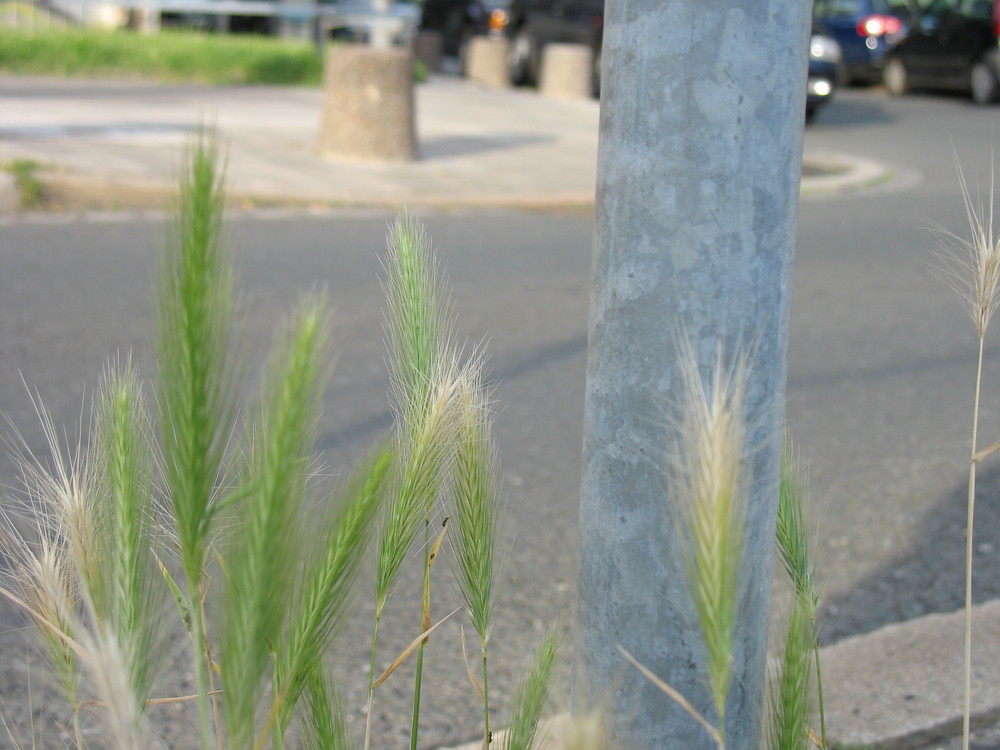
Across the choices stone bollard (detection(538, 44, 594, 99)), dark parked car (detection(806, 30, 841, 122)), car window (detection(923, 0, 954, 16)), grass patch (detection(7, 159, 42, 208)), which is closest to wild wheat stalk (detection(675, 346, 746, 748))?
grass patch (detection(7, 159, 42, 208))

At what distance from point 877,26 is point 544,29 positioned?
668 centimetres

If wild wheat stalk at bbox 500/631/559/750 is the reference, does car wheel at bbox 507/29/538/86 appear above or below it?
above

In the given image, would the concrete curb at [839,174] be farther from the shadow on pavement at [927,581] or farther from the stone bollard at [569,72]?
the shadow on pavement at [927,581]

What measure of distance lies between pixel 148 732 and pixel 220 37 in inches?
574

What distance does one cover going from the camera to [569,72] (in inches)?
615

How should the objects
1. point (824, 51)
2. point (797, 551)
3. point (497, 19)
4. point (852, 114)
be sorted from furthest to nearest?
1. point (497, 19)
2. point (852, 114)
3. point (824, 51)
4. point (797, 551)

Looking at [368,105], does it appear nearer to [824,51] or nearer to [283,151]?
[283,151]

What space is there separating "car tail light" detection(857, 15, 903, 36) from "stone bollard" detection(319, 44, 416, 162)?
13838mm

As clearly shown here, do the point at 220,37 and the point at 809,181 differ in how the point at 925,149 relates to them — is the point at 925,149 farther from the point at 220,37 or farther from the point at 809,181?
the point at 220,37

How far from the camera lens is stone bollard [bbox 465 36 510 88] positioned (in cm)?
1809

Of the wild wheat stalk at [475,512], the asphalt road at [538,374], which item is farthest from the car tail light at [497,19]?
the wild wheat stalk at [475,512]

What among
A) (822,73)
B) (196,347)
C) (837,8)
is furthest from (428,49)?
(196,347)

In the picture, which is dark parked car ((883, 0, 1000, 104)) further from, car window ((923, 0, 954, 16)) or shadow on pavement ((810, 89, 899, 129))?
shadow on pavement ((810, 89, 899, 129))

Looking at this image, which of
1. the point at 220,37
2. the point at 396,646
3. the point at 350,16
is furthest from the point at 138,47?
the point at 396,646
